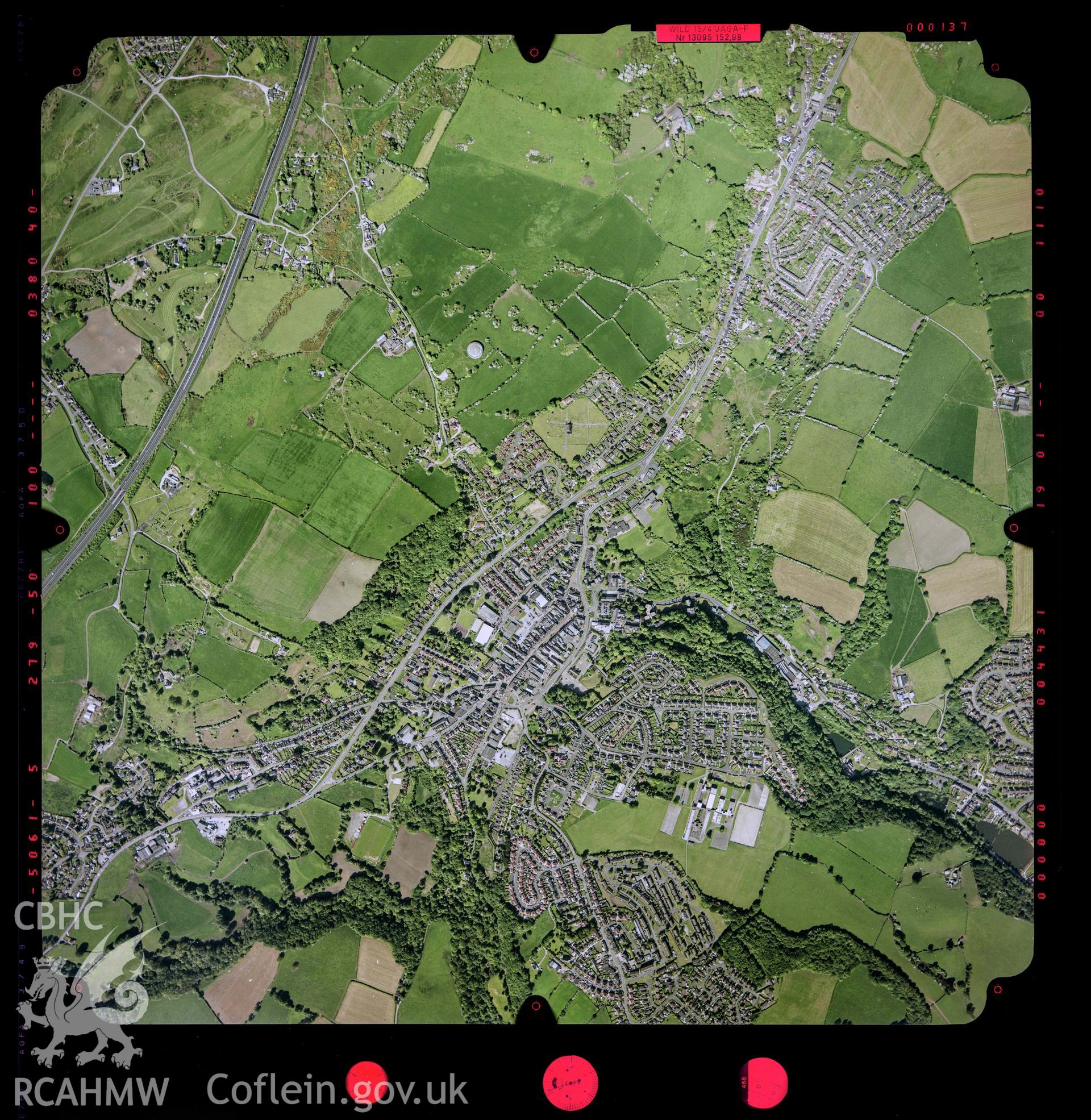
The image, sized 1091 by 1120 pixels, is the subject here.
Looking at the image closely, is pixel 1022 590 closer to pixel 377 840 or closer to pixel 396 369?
pixel 396 369

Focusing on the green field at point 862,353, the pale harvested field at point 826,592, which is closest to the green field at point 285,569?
the pale harvested field at point 826,592

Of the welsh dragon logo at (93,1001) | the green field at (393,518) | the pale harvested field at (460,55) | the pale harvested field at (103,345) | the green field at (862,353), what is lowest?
the welsh dragon logo at (93,1001)

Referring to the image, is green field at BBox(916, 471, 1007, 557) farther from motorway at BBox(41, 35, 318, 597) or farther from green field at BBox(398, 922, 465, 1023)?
motorway at BBox(41, 35, 318, 597)

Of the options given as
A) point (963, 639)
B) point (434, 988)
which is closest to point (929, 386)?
point (963, 639)

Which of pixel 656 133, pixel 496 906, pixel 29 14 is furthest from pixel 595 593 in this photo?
pixel 29 14

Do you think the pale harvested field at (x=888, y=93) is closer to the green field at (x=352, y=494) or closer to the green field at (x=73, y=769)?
the green field at (x=352, y=494)
